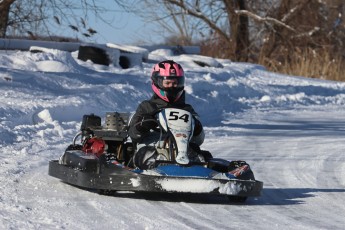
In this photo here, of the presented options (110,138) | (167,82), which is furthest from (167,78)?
(110,138)

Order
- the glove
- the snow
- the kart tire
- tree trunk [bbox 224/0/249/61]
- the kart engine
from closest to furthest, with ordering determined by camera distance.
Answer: the snow → the glove → the kart engine → the kart tire → tree trunk [bbox 224/0/249/61]

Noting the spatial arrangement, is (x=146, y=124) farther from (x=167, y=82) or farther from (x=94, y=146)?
(x=94, y=146)

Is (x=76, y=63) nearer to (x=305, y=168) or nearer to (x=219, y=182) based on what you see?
(x=305, y=168)

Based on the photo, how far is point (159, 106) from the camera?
8.94m

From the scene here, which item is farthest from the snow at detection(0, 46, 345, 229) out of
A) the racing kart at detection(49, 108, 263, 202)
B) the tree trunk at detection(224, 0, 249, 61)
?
the tree trunk at detection(224, 0, 249, 61)

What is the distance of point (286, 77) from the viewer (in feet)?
95.4

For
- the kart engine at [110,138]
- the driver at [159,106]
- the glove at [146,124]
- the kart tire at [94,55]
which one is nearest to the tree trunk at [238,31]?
the kart tire at [94,55]

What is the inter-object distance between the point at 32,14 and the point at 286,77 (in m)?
14.2

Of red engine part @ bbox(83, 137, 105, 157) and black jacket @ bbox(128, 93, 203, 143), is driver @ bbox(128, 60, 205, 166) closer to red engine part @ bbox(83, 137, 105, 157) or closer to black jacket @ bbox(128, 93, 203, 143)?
black jacket @ bbox(128, 93, 203, 143)

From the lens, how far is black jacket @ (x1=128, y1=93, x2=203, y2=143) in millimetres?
8750

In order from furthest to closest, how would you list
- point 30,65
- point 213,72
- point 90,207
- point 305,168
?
point 213,72 < point 30,65 < point 305,168 < point 90,207

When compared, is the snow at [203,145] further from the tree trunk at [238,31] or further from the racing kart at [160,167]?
the tree trunk at [238,31]

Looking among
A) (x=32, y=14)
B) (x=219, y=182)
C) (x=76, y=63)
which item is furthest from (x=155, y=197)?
(x=76, y=63)

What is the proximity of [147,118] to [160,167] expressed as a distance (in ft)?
2.32
